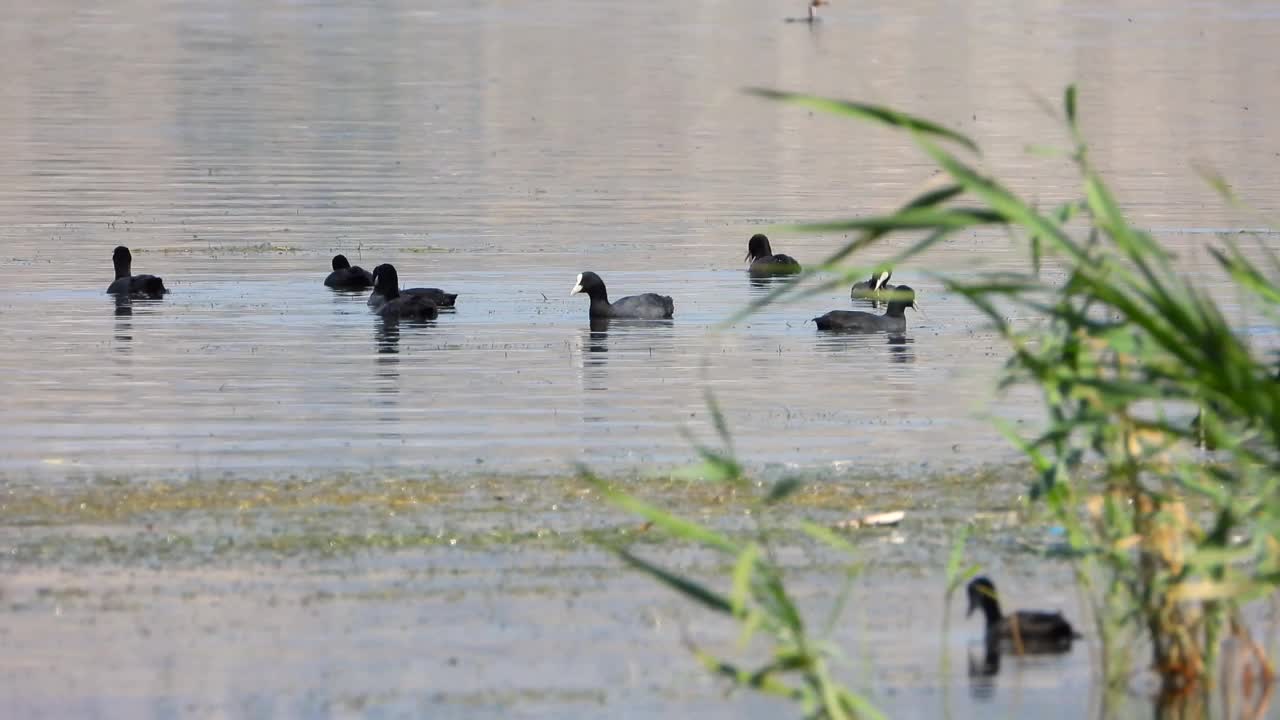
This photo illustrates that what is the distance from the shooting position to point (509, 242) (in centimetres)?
2958

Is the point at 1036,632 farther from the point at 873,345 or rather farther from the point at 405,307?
the point at 405,307

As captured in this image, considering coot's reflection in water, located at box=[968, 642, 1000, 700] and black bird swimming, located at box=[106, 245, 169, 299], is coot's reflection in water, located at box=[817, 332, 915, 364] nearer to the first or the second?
black bird swimming, located at box=[106, 245, 169, 299]

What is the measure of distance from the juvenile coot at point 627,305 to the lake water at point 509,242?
9.9 inches

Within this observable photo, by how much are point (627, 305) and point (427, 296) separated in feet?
6.47

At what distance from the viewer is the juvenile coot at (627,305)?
22703mm

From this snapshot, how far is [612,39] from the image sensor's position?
94.4 meters

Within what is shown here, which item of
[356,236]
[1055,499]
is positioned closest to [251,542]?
[1055,499]

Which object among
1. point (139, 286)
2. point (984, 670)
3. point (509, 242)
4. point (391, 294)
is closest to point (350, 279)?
point (391, 294)

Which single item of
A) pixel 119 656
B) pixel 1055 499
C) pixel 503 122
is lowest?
pixel 119 656

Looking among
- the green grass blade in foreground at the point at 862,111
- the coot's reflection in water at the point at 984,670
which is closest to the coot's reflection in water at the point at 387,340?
the coot's reflection in water at the point at 984,670

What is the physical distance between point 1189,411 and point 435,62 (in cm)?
6417

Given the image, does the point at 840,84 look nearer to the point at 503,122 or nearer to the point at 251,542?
the point at 503,122

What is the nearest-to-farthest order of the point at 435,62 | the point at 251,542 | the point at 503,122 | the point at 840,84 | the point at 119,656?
1. the point at 119,656
2. the point at 251,542
3. the point at 503,122
4. the point at 840,84
5. the point at 435,62

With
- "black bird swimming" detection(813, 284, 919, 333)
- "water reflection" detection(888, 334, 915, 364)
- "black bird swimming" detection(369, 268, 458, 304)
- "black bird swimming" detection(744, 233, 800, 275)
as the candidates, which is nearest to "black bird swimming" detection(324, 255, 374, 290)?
"black bird swimming" detection(369, 268, 458, 304)
